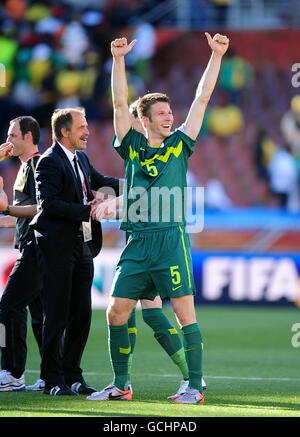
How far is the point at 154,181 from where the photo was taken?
25.2ft

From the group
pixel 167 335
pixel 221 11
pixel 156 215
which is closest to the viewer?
pixel 156 215

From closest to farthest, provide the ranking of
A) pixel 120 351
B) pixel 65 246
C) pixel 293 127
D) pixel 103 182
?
1. pixel 120 351
2. pixel 65 246
3. pixel 103 182
4. pixel 293 127

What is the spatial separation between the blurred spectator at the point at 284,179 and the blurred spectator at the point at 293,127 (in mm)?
149

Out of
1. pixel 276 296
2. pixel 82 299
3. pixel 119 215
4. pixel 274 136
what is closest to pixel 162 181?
pixel 119 215

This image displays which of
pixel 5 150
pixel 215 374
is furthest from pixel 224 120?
pixel 5 150

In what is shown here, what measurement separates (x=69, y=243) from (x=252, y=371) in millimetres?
→ 2783

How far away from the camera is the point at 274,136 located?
21641 millimetres

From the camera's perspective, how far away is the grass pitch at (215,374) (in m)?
7.21

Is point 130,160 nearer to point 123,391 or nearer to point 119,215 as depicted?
point 119,215

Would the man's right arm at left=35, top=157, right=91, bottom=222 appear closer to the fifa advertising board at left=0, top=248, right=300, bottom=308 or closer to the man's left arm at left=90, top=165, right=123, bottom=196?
the man's left arm at left=90, top=165, right=123, bottom=196

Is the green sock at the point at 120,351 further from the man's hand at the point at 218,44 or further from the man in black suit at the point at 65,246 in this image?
the man's hand at the point at 218,44

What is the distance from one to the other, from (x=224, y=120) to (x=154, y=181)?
556 inches

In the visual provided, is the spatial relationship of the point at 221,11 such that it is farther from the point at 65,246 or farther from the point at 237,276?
the point at 65,246

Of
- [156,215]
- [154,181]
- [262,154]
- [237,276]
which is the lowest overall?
[237,276]
